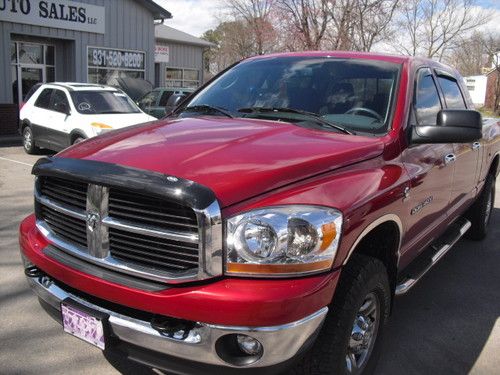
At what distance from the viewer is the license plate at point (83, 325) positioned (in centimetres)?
239

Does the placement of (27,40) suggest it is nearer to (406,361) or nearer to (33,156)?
(33,156)

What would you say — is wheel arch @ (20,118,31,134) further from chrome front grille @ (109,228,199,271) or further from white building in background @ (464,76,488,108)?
white building in background @ (464,76,488,108)

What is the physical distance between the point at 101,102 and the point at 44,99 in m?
1.65

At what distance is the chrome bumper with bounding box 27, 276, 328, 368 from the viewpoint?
2.14m

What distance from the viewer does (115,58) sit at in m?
18.5

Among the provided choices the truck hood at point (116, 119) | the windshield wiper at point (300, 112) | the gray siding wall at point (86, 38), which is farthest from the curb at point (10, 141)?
the windshield wiper at point (300, 112)

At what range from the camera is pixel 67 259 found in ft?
8.57

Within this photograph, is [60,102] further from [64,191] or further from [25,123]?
[64,191]

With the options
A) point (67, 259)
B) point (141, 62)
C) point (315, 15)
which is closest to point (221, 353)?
point (67, 259)

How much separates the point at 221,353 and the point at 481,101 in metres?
52.7

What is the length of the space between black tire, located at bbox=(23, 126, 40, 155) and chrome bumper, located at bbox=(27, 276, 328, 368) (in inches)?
419

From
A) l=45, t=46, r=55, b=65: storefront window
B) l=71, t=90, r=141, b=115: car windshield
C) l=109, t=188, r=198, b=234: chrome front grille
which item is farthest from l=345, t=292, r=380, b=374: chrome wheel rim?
l=45, t=46, r=55, b=65: storefront window

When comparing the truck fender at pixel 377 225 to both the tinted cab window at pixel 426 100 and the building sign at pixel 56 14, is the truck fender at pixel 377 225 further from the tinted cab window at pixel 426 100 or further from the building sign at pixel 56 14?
the building sign at pixel 56 14

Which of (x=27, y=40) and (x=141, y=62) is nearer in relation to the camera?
(x=27, y=40)
